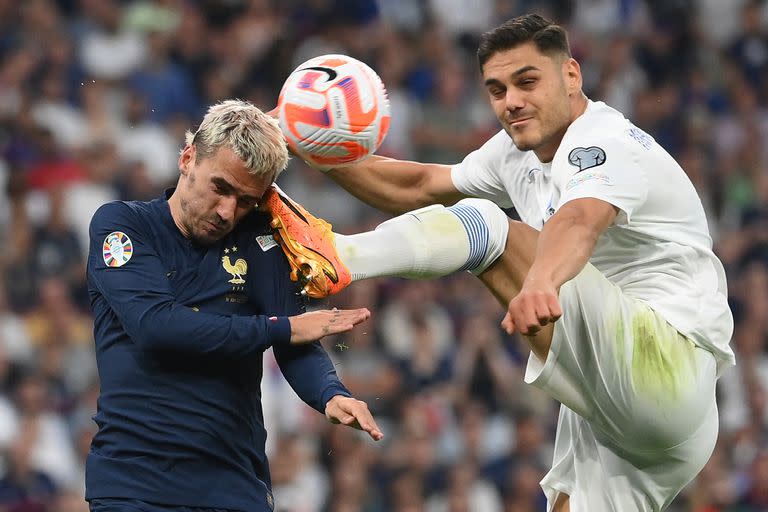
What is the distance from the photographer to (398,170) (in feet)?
17.6

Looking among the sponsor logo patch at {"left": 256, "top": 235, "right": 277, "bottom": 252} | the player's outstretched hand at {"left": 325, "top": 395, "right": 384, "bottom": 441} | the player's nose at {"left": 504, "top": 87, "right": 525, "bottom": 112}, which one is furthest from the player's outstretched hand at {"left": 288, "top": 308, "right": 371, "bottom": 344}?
the player's nose at {"left": 504, "top": 87, "right": 525, "bottom": 112}

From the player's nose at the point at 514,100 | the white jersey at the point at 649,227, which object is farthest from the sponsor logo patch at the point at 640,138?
the player's nose at the point at 514,100

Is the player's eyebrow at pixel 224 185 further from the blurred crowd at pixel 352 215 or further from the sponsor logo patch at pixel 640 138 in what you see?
the blurred crowd at pixel 352 215

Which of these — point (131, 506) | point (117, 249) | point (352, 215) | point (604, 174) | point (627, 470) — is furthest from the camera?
point (352, 215)

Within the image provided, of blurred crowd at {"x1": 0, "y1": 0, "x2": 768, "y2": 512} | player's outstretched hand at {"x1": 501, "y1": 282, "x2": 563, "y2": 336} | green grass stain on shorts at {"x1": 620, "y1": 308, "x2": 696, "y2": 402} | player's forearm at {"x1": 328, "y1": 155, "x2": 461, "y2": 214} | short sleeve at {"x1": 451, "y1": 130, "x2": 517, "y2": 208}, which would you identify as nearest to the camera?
player's outstretched hand at {"x1": 501, "y1": 282, "x2": 563, "y2": 336}

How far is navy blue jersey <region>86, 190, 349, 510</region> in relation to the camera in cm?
383

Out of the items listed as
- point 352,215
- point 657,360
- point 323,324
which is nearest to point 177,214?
point 323,324

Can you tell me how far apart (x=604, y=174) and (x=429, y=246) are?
0.63 meters

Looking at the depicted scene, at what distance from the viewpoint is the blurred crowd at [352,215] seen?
8039 millimetres

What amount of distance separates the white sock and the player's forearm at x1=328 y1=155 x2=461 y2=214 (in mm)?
870

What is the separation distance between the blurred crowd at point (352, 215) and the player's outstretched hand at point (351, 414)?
9.93 feet

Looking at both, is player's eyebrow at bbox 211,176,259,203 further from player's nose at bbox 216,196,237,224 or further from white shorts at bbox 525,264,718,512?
white shorts at bbox 525,264,718,512

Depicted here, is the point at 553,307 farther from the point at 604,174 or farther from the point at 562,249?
the point at 604,174

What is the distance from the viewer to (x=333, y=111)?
4387 mm
